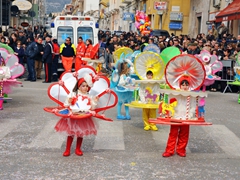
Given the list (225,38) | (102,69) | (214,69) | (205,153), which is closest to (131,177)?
(205,153)

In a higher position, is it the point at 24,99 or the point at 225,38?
the point at 225,38

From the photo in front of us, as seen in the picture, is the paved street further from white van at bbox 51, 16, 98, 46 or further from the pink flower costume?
white van at bbox 51, 16, 98, 46

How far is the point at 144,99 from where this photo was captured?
9461mm

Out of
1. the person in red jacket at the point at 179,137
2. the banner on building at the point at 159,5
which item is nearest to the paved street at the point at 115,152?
the person in red jacket at the point at 179,137

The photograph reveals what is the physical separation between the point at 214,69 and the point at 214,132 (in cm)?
626

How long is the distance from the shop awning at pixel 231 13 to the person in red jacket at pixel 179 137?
1712cm

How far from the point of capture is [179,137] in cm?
743

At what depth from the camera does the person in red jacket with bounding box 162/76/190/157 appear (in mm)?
Result: 7316

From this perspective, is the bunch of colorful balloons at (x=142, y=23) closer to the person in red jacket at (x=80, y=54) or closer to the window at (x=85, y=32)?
the window at (x=85, y=32)

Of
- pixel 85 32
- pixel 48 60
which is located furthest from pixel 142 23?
pixel 48 60

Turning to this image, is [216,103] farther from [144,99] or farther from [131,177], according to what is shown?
[131,177]

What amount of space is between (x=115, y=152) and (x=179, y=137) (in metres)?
1.09

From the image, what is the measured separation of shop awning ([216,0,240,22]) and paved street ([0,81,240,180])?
44.8 feet

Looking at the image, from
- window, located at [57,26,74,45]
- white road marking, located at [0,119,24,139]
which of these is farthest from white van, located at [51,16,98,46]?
white road marking, located at [0,119,24,139]
